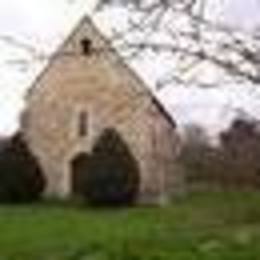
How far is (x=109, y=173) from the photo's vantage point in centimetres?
3659

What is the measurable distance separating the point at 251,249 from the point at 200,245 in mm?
1739

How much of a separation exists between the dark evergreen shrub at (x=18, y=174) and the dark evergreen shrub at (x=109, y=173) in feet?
6.92

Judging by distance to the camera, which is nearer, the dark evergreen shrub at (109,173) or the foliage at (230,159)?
the foliage at (230,159)

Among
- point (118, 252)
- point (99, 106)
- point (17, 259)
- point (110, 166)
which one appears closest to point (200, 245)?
point (118, 252)

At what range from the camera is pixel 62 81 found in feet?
Answer: 140

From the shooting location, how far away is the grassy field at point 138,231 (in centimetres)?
1581

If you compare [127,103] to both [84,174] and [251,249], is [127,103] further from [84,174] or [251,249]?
[84,174]

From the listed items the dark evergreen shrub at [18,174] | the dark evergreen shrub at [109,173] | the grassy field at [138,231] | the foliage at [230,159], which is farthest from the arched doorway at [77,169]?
the foliage at [230,159]

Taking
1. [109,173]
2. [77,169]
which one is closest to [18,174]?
[109,173]

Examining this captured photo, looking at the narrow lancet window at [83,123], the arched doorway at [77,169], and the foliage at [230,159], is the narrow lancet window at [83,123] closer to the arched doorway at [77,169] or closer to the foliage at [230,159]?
the arched doorway at [77,169]

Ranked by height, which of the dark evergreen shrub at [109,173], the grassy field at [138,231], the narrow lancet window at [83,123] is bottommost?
the grassy field at [138,231]

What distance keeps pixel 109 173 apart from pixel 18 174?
3210 mm

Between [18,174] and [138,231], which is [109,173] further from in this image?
[138,231]

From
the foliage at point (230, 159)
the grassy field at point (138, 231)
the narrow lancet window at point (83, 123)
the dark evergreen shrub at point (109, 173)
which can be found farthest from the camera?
the narrow lancet window at point (83, 123)
